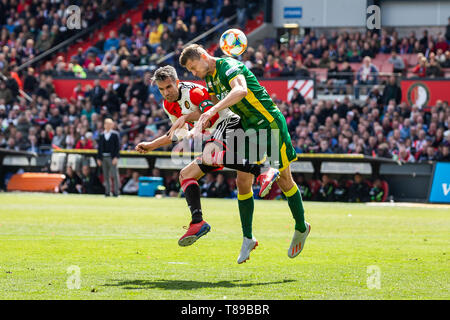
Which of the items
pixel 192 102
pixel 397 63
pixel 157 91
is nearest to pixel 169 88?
pixel 192 102

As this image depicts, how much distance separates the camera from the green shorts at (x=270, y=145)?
339 inches

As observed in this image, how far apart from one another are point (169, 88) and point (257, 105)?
91 centimetres

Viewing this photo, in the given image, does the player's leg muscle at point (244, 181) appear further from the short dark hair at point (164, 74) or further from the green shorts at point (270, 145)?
the short dark hair at point (164, 74)

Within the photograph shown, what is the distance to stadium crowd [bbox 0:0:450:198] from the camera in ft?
82.8

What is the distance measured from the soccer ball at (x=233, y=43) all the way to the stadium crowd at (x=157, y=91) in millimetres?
9185

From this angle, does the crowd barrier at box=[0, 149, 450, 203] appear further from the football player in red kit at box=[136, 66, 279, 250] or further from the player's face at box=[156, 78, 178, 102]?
the player's face at box=[156, 78, 178, 102]

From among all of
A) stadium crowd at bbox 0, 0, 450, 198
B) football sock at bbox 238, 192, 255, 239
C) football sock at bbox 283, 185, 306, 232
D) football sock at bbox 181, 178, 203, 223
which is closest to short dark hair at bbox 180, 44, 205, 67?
football sock at bbox 181, 178, 203, 223

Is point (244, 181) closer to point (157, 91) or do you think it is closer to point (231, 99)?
point (231, 99)

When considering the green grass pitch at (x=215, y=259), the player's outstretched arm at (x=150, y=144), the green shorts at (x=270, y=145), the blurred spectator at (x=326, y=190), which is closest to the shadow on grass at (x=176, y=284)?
the green grass pitch at (x=215, y=259)

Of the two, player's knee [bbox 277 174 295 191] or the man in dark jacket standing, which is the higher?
player's knee [bbox 277 174 295 191]

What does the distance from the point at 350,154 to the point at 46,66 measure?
1607 cm

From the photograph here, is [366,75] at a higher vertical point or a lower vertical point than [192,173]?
higher

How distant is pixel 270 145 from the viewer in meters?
8.64
